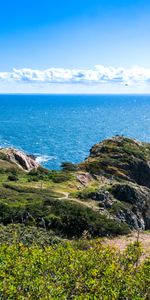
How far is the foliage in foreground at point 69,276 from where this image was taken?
21.2m

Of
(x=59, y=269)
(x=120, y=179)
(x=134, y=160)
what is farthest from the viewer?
(x=134, y=160)

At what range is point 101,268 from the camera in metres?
25.1

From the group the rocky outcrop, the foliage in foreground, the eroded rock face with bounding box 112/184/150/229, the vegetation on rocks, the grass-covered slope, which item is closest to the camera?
the foliage in foreground

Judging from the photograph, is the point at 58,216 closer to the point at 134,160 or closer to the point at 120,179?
the point at 120,179

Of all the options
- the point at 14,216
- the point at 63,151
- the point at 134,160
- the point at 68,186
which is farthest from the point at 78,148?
the point at 14,216

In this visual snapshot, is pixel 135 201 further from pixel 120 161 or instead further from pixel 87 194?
pixel 120 161

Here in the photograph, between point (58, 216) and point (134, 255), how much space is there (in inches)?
844

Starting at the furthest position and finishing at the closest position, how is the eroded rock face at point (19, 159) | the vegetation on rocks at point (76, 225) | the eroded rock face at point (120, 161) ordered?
the eroded rock face at point (19, 159) → the eroded rock face at point (120, 161) → the vegetation on rocks at point (76, 225)

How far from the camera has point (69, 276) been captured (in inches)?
937

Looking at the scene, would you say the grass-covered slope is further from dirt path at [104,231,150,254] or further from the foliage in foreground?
the foliage in foreground

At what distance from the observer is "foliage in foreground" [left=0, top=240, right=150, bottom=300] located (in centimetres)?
2115

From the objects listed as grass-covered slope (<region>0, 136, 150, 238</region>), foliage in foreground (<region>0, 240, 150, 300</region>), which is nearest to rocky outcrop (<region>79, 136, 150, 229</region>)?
grass-covered slope (<region>0, 136, 150, 238</region>)

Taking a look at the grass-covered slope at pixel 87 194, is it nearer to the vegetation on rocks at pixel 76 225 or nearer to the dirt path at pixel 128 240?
the vegetation on rocks at pixel 76 225

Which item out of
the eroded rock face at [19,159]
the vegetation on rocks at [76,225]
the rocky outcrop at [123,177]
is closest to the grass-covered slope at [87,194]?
the rocky outcrop at [123,177]
